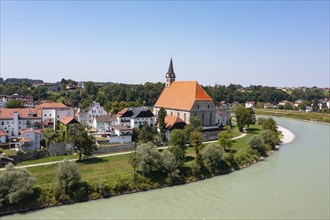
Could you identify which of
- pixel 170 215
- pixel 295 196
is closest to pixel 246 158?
pixel 295 196

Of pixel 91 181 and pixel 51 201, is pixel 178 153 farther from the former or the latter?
pixel 51 201

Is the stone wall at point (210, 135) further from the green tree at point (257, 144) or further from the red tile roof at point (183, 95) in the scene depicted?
the green tree at point (257, 144)

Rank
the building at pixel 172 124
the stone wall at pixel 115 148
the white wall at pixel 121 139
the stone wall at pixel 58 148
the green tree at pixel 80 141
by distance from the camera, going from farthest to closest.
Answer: the building at pixel 172 124 → the white wall at pixel 121 139 → the stone wall at pixel 115 148 → the stone wall at pixel 58 148 → the green tree at pixel 80 141

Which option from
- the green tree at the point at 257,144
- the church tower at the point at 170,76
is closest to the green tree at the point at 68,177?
the green tree at the point at 257,144

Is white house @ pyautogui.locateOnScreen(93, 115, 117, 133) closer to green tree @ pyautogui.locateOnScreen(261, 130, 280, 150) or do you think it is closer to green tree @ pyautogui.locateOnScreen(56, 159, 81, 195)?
green tree @ pyautogui.locateOnScreen(56, 159, 81, 195)

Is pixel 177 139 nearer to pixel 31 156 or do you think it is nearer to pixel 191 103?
pixel 31 156

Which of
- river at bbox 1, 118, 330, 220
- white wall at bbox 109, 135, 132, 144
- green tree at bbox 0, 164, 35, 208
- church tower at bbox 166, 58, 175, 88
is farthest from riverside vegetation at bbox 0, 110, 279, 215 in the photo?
church tower at bbox 166, 58, 175, 88
